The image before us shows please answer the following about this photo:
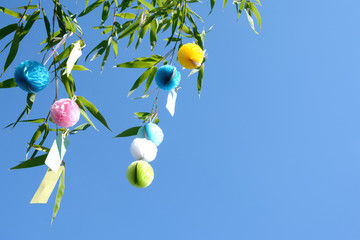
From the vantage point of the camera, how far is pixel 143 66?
1.15 meters

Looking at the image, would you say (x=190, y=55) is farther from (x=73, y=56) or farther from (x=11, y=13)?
(x=11, y=13)

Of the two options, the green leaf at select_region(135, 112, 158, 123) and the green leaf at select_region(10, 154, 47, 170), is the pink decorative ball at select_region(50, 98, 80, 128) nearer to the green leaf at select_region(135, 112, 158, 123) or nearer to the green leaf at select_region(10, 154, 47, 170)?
the green leaf at select_region(10, 154, 47, 170)

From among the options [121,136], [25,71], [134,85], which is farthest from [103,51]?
[25,71]

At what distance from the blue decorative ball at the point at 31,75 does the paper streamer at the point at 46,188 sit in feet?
0.71

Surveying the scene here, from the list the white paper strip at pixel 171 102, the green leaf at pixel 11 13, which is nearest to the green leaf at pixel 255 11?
the white paper strip at pixel 171 102

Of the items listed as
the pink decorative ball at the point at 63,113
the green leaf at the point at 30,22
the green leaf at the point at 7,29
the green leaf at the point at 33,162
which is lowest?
the green leaf at the point at 33,162

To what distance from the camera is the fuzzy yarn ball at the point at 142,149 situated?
1.00m

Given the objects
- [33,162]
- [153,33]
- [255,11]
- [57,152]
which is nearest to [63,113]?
[57,152]

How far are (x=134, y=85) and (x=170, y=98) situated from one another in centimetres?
18

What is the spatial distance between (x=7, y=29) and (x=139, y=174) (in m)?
0.55

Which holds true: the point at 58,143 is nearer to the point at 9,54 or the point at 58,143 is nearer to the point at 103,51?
the point at 9,54

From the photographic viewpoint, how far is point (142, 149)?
996 millimetres

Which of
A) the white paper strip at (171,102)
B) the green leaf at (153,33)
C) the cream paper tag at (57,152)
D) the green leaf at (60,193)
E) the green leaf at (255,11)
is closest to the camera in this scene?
the cream paper tag at (57,152)

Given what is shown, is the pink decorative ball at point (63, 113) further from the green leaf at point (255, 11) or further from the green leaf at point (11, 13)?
the green leaf at point (255, 11)
